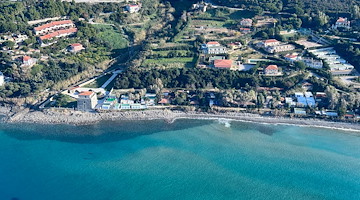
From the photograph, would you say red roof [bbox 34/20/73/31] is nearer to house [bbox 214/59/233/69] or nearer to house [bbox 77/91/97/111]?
house [bbox 77/91/97/111]

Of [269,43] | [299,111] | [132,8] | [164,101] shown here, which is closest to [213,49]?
[269,43]

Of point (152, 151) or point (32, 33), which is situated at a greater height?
point (32, 33)

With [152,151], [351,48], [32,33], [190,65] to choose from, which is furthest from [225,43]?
[32,33]

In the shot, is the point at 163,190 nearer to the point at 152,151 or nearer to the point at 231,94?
the point at 152,151

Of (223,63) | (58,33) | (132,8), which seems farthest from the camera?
(132,8)

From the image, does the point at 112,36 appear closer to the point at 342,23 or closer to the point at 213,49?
the point at 213,49

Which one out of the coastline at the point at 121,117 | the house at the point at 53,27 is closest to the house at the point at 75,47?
the house at the point at 53,27

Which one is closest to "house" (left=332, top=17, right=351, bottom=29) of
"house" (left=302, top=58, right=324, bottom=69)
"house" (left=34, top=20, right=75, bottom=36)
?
"house" (left=302, top=58, right=324, bottom=69)
